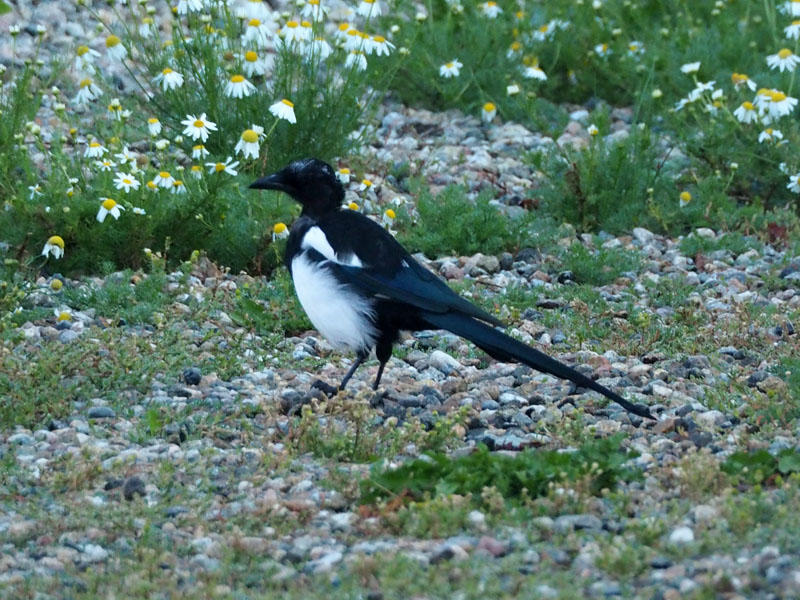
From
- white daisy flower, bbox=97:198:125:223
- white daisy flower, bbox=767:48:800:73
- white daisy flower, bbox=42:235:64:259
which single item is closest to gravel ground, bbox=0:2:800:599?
white daisy flower, bbox=42:235:64:259

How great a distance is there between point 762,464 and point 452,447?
3.54 feet

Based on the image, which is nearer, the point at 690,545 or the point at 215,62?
the point at 690,545

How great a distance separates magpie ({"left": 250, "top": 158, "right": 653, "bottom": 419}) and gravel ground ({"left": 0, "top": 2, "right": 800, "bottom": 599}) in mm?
245

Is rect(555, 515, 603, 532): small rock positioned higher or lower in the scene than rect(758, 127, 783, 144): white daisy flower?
lower

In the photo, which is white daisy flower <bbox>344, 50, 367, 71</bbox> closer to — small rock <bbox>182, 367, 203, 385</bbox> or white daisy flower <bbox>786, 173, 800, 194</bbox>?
white daisy flower <bbox>786, 173, 800, 194</bbox>

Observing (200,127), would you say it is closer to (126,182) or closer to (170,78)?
(170,78)

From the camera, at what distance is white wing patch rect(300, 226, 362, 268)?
18.0ft

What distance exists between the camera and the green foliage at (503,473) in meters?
4.19

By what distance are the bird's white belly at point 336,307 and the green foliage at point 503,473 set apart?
119 cm

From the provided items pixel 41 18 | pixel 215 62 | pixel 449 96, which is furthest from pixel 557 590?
pixel 41 18

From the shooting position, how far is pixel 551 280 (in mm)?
7062

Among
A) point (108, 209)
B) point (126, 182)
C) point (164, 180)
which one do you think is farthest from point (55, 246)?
point (164, 180)

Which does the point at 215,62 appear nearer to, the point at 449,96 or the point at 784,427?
the point at 449,96

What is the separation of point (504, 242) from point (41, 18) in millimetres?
4151
